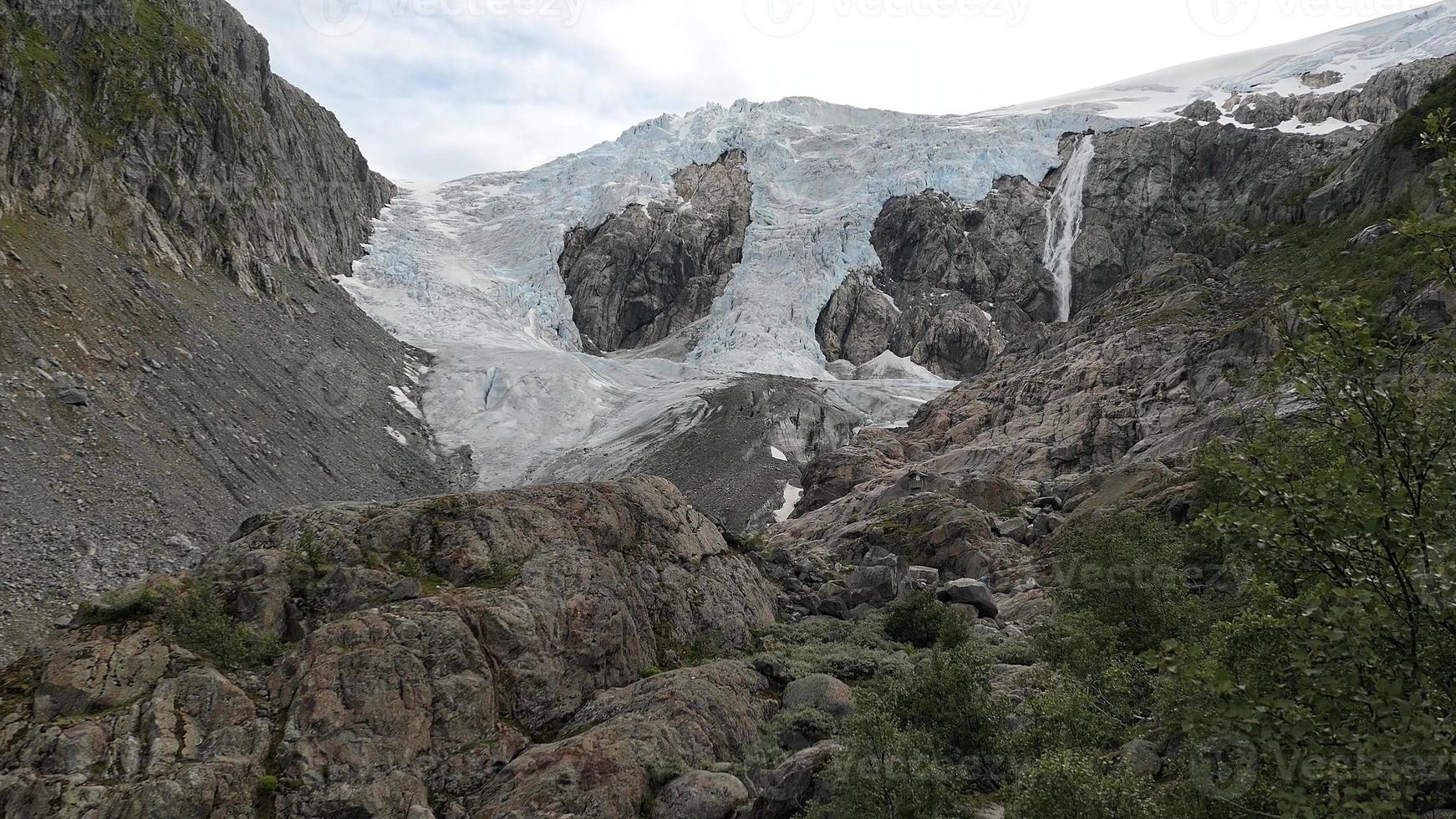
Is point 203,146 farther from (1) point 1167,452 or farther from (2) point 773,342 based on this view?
(1) point 1167,452

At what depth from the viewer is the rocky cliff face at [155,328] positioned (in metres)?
37.6

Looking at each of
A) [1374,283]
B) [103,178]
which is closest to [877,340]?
[1374,283]

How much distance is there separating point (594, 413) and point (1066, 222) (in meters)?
96.9

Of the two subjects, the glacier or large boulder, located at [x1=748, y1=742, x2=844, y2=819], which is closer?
large boulder, located at [x1=748, y1=742, x2=844, y2=819]

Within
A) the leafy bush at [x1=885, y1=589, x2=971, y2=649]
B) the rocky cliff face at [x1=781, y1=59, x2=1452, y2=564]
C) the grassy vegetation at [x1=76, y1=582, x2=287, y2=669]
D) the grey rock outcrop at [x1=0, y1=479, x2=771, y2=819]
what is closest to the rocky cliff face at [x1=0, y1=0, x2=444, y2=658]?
the grassy vegetation at [x1=76, y1=582, x2=287, y2=669]

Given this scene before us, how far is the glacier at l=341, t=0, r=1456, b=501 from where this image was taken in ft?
323

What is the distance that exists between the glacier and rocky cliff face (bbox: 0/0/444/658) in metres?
13.2

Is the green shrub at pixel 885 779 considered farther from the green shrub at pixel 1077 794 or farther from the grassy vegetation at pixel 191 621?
the grassy vegetation at pixel 191 621

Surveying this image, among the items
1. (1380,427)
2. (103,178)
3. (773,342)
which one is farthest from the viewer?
(773,342)

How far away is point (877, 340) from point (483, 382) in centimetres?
7116

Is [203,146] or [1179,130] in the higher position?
[203,146]

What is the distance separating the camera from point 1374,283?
42.3m

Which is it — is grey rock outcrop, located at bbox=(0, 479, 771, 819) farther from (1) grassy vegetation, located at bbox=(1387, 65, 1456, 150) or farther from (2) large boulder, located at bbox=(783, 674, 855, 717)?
(1) grassy vegetation, located at bbox=(1387, 65, 1456, 150)

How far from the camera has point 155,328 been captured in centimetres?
5656
